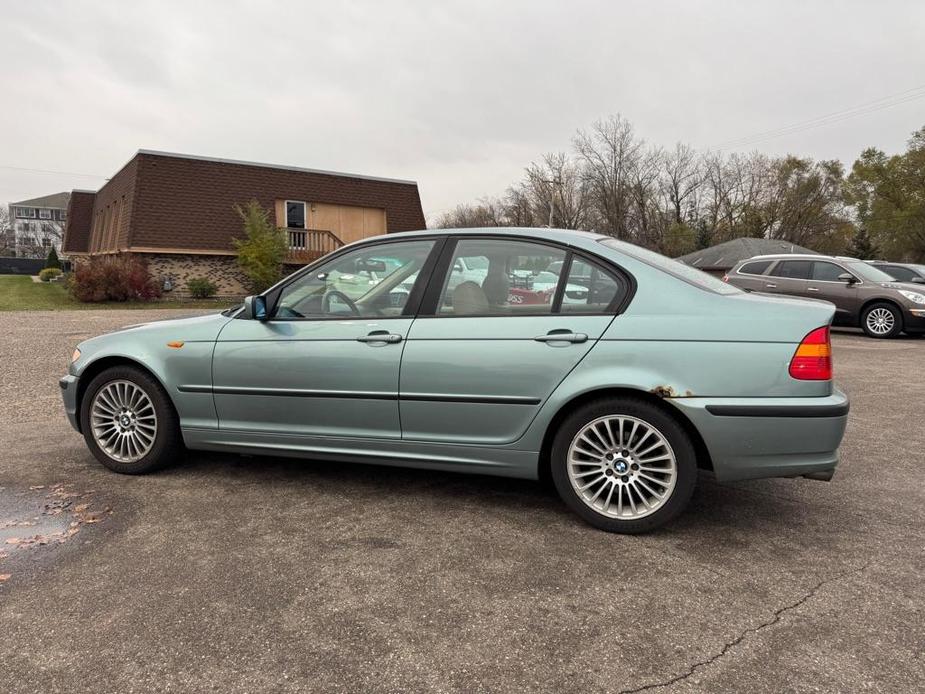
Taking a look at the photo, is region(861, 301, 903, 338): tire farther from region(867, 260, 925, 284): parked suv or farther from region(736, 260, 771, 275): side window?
region(867, 260, 925, 284): parked suv

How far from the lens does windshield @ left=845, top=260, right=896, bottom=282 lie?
12.7 m

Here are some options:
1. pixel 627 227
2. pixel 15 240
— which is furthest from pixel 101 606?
pixel 15 240

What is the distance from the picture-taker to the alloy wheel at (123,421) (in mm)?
4051

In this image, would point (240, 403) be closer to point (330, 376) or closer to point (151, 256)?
point (330, 376)

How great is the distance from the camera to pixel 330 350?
11.8 feet

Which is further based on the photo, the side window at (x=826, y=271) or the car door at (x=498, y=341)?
the side window at (x=826, y=271)

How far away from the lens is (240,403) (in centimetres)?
382

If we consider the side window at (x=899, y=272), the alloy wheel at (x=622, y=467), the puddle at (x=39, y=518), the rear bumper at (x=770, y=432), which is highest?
the side window at (x=899, y=272)

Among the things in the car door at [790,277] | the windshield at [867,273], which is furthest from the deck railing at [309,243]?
the windshield at [867,273]

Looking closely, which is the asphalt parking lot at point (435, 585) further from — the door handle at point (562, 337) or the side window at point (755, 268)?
the side window at point (755, 268)

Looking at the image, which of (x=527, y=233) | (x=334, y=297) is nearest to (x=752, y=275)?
(x=527, y=233)

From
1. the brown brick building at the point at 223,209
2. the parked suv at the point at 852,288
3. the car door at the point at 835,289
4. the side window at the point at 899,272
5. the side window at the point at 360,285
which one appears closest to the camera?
the side window at the point at 360,285

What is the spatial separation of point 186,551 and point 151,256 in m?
21.5

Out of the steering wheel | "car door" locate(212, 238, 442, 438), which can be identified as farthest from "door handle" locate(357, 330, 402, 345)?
the steering wheel
